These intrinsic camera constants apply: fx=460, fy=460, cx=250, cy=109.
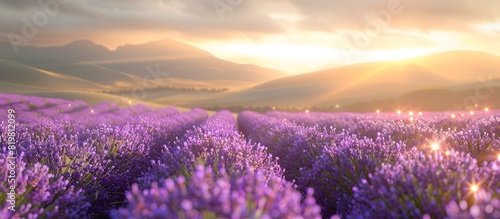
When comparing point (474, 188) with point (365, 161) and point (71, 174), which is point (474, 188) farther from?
point (71, 174)

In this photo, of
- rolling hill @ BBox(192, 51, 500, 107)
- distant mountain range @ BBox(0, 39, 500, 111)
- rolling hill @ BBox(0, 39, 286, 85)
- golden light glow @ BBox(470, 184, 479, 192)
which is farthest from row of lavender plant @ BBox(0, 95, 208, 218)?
rolling hill @ BBox(0, 39, 286, 85)

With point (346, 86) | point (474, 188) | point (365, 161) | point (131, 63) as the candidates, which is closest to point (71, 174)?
point (365, 161)

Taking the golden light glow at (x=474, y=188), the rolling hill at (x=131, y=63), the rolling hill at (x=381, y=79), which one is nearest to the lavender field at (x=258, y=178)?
the golden light glow at (x=474, y=188)

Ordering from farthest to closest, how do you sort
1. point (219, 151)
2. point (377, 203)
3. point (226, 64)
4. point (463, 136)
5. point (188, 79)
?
point (226, 64), point (188, 79), point (463, 136), point (219, 151), point (377, 203)

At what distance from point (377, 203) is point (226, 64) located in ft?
501

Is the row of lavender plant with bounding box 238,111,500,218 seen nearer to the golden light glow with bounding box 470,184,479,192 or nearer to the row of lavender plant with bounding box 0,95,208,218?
the golden light glow with bounding box 470,184,479,192

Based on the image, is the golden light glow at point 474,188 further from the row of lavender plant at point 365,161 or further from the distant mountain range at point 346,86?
the distant mountain range at point 346,86

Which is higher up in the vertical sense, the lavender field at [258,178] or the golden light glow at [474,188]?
the golden light glow at [474,188]

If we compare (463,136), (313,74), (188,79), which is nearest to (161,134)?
(463,136)

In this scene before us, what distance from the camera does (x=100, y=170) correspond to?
5.62 metres

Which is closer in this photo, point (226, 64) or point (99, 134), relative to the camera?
point (99, 134)

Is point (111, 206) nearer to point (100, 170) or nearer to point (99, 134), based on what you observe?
point (100, 170)

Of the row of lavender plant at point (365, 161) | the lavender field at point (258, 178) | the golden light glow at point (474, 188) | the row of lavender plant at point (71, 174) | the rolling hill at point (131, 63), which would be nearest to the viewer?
the lavender field at point (258, 178)

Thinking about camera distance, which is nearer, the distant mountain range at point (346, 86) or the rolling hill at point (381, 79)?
the distant mountain range at point (346, 86)
